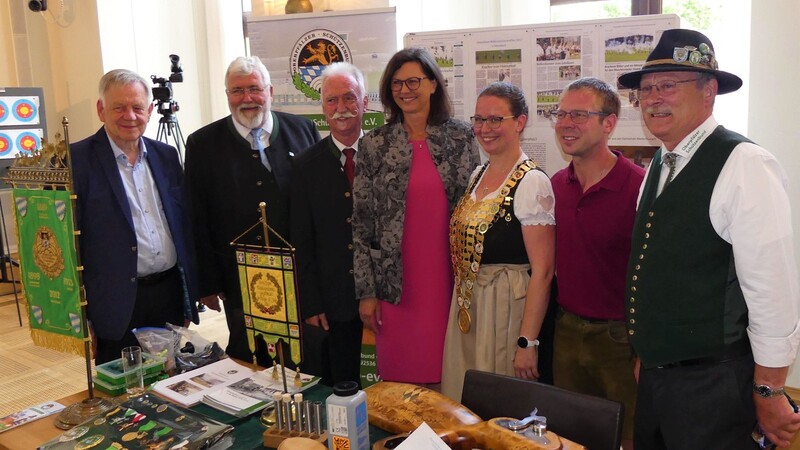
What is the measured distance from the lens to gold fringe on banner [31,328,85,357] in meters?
2.04

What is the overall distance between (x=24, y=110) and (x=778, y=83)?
5.67 metres

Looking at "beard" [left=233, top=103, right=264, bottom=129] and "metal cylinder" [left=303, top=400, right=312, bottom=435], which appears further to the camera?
"beard" [left=233, top=103, right=264, bottom=129]

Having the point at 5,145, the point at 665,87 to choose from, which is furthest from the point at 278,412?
the point at 5,145

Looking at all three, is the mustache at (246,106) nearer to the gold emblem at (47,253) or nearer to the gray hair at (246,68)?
the gray hair at (246,68)

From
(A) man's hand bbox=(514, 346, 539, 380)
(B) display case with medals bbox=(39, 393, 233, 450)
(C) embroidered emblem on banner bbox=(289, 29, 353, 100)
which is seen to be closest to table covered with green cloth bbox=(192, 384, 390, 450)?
(B) display case with medals bbox=(39, 393, 233, 450)

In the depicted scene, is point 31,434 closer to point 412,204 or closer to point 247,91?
point 412,204

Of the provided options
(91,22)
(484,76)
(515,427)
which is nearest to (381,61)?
(484,76)

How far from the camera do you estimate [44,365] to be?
4.28 meters

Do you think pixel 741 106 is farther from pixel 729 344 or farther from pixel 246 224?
pixel 246 224

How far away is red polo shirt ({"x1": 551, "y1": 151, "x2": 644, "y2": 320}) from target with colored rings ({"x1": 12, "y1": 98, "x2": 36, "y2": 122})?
5.30 meters

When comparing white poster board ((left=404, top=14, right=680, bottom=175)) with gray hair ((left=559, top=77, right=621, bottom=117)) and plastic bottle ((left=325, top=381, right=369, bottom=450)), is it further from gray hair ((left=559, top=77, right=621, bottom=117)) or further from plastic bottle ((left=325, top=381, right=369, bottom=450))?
plastic bottle ((left=325, top=381, right=369, bottom=450))

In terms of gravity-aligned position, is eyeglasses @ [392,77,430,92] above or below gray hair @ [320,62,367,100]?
below

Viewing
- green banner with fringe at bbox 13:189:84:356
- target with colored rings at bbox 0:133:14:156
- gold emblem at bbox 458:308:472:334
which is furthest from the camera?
target with colored rings at bbox 0:133:14:156

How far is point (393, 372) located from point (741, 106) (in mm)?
2567
